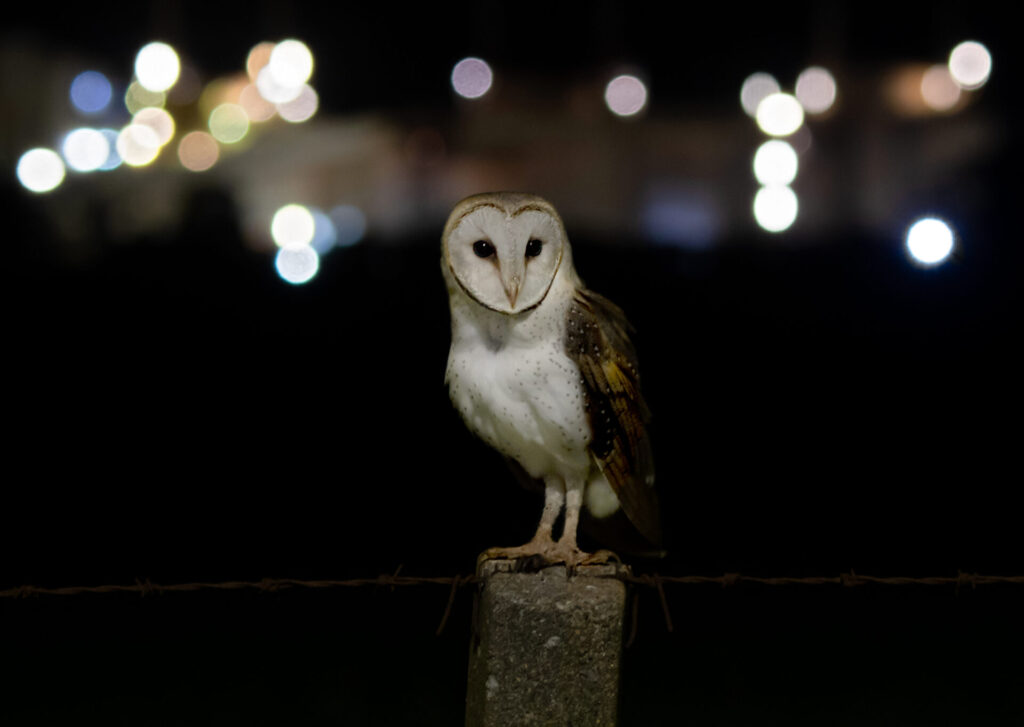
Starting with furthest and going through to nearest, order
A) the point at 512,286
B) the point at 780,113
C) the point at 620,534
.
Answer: the point at 780,113
the point at 620,534
the point at 512,286

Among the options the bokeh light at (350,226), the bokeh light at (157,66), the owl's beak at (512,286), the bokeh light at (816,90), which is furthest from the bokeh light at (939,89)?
the owl's beak at (512,286)

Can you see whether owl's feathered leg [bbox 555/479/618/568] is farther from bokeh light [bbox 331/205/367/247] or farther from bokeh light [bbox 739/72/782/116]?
bokeh light [bbox 739/72/782/116]

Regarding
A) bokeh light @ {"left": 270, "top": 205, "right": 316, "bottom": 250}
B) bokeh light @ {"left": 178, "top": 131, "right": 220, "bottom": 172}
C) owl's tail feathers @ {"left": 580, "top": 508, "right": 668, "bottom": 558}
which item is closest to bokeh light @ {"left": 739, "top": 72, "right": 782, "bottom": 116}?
bokeh light @ {"left": 270, "top": 205, "right": 316, "bottom": 250}

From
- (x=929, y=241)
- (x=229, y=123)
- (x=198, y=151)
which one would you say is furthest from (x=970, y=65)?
(x=198, y=151)

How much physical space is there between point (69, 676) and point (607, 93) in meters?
3.00

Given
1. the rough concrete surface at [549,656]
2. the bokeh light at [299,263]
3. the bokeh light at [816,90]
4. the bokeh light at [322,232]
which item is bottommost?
the rough concrete surface at [549,656]

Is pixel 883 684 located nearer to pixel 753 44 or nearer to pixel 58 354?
pixel 753 44

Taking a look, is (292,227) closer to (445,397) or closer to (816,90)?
(445,397)

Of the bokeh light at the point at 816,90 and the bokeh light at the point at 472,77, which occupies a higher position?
the bokeh light at the point at 816,90

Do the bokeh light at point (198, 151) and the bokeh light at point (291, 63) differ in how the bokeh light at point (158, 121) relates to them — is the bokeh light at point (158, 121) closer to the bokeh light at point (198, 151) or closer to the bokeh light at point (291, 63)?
the bokeh light at point (198, 151)

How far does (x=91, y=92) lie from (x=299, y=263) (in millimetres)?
1066

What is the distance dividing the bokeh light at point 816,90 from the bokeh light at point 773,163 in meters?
0.20

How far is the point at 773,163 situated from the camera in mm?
4926

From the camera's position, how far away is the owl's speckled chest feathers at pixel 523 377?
198 centimetres
